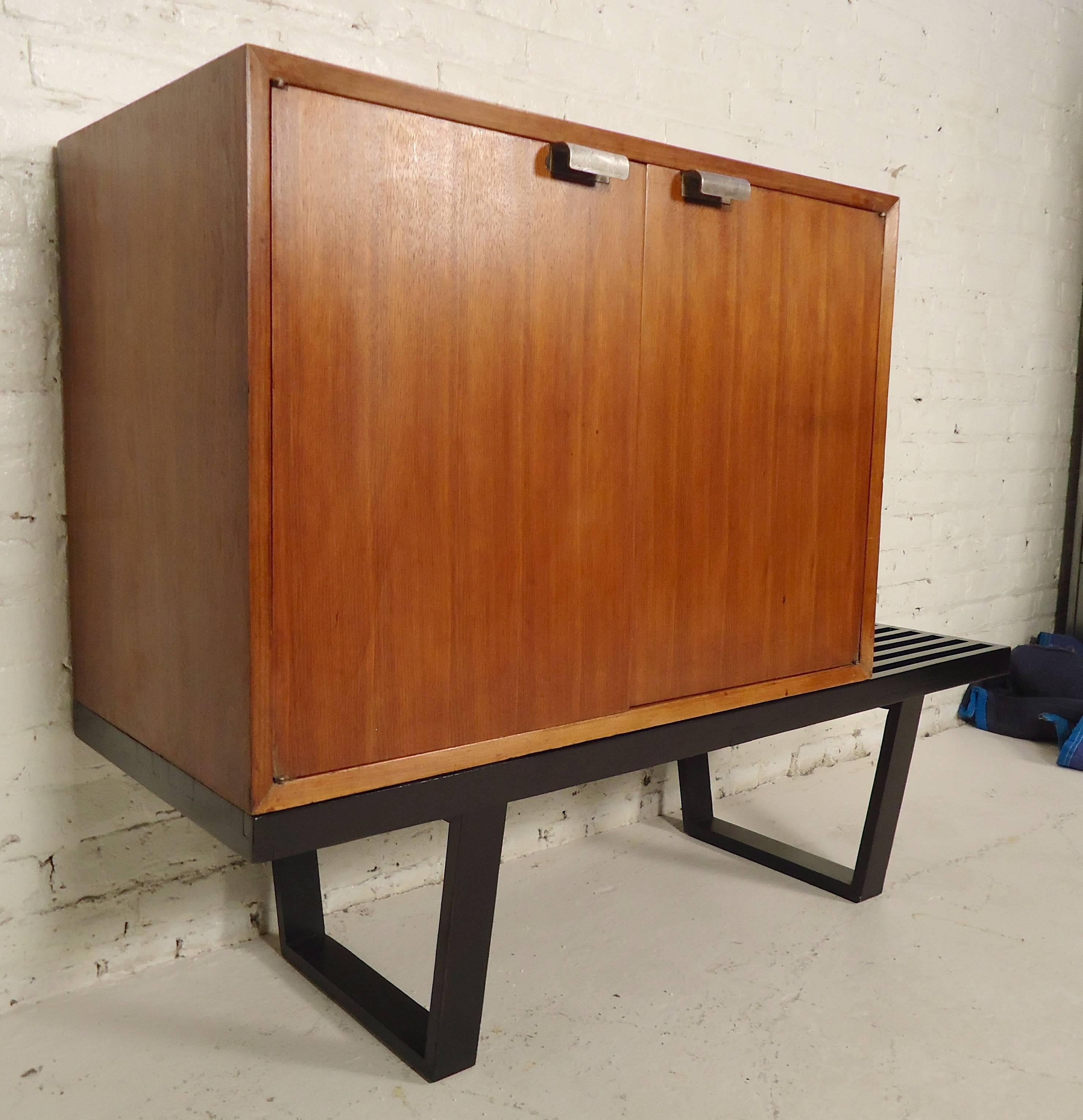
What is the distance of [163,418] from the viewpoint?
1367 millimetres

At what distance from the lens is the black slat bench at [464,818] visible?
4.34ft

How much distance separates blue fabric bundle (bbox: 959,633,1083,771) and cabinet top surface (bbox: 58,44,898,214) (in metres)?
2.01

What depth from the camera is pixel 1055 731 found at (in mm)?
3184

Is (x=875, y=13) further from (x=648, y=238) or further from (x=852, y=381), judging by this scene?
(x=648, y=238)

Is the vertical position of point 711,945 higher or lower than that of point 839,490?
lower

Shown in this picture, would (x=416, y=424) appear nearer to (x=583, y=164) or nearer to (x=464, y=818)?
(x=583, y=164)

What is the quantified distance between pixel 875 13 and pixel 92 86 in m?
2.06

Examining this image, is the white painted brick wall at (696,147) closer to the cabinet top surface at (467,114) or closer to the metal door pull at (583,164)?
the cabinet top surface at (467,114)

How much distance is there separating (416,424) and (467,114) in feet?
1.25

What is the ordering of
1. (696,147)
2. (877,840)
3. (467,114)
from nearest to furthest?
(467,114), (877,840), (696,147)

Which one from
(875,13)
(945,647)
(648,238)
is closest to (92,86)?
(648,238)

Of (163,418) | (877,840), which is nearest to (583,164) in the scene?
(163,418)

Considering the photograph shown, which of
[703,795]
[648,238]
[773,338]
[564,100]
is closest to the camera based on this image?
[648,238]

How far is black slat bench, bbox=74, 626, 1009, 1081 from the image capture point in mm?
1324
